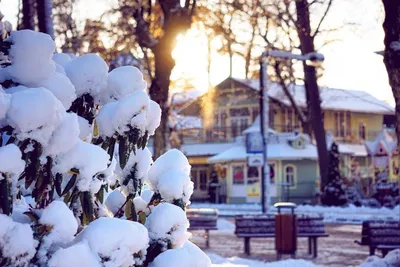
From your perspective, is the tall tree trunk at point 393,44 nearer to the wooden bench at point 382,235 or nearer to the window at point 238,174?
the wooden bench at point 382,235

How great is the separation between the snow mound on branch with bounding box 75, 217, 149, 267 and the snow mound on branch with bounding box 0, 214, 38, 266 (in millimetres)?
271

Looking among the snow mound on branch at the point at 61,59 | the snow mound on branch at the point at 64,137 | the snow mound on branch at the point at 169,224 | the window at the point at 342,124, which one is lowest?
the snow mound on branch at the point at 169,224

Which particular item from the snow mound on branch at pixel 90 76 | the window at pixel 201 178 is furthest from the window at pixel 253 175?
the snow mound on branch at pixel 90 76

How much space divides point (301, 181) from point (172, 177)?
138ft

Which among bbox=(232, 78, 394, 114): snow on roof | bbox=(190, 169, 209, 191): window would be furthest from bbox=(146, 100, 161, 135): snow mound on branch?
bbox=(190, 169, 209, 191): window

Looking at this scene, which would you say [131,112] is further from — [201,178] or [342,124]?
[342,124]

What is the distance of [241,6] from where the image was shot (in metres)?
20.1

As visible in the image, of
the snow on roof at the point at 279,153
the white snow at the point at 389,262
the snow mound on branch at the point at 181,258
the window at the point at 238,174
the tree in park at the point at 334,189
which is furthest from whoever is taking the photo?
the window at the point at 238,174

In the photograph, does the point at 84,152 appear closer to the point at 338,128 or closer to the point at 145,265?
the point at 145,265

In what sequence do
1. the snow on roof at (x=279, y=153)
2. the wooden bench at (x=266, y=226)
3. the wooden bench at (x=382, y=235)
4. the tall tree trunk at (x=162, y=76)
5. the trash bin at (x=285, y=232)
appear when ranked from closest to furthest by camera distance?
the wooden bench at (x=382, y=235)
the trash bin at (x=285, y=232)
the wooden bench at (x=266, y=226)
the tall tree trunk at (x=162, y=76)
the snow on roof at (x=279, y=153)

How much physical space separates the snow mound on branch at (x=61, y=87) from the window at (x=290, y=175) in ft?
138

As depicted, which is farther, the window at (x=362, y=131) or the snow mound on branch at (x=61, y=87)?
the window at (x=362, y=131)

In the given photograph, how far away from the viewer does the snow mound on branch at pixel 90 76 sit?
389cm

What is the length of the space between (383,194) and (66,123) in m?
34.2
